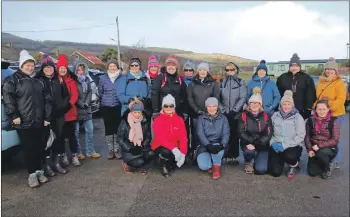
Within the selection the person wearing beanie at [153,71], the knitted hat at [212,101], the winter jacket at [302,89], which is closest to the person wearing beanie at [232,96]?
the knitted hat at [212,101]

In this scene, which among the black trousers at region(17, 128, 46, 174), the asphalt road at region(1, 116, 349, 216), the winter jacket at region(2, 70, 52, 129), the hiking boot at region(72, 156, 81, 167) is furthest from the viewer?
the hiking boot at region(72, 156, 81, 167)

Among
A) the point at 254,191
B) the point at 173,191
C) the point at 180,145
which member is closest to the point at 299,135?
the point at 254,191

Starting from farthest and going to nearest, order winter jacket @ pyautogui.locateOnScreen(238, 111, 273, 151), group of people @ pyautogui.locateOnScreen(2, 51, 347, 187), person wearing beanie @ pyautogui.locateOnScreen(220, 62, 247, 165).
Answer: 1. person wearing beanie @ pyautogui.locateOnScreen(220, 62, 247, 165)
2. winter jacket @ pyautogui.locateOnScreen(238, 111, 273, 151)
3. group of people @ pyautogui.locateOnScreen(2, 51, 347, 187)

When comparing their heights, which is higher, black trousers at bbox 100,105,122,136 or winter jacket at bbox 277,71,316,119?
winter jacket at bbox 277,71,316,119

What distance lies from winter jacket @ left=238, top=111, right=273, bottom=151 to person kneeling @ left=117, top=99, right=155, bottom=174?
143cm

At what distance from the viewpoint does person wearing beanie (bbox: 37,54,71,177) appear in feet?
16.3

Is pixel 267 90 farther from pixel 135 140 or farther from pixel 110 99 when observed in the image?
pixel 110 99

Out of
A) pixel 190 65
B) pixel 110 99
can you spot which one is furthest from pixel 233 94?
pixel 110 99

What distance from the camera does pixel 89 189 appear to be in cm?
447

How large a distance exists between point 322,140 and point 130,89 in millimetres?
3121

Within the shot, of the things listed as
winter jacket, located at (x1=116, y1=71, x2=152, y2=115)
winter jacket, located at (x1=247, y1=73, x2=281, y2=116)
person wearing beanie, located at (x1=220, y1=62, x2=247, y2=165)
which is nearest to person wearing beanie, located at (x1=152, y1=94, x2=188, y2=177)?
winter jacket, located at (x1=116, y1=71, x2=152, y2=115)

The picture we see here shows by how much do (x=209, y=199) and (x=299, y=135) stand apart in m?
1.89

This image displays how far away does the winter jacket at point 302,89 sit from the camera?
5.47 metres

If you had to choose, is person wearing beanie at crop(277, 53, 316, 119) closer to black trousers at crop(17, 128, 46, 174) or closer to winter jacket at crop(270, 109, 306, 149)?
winter jacket at crop(270, 109, 306, 149)
